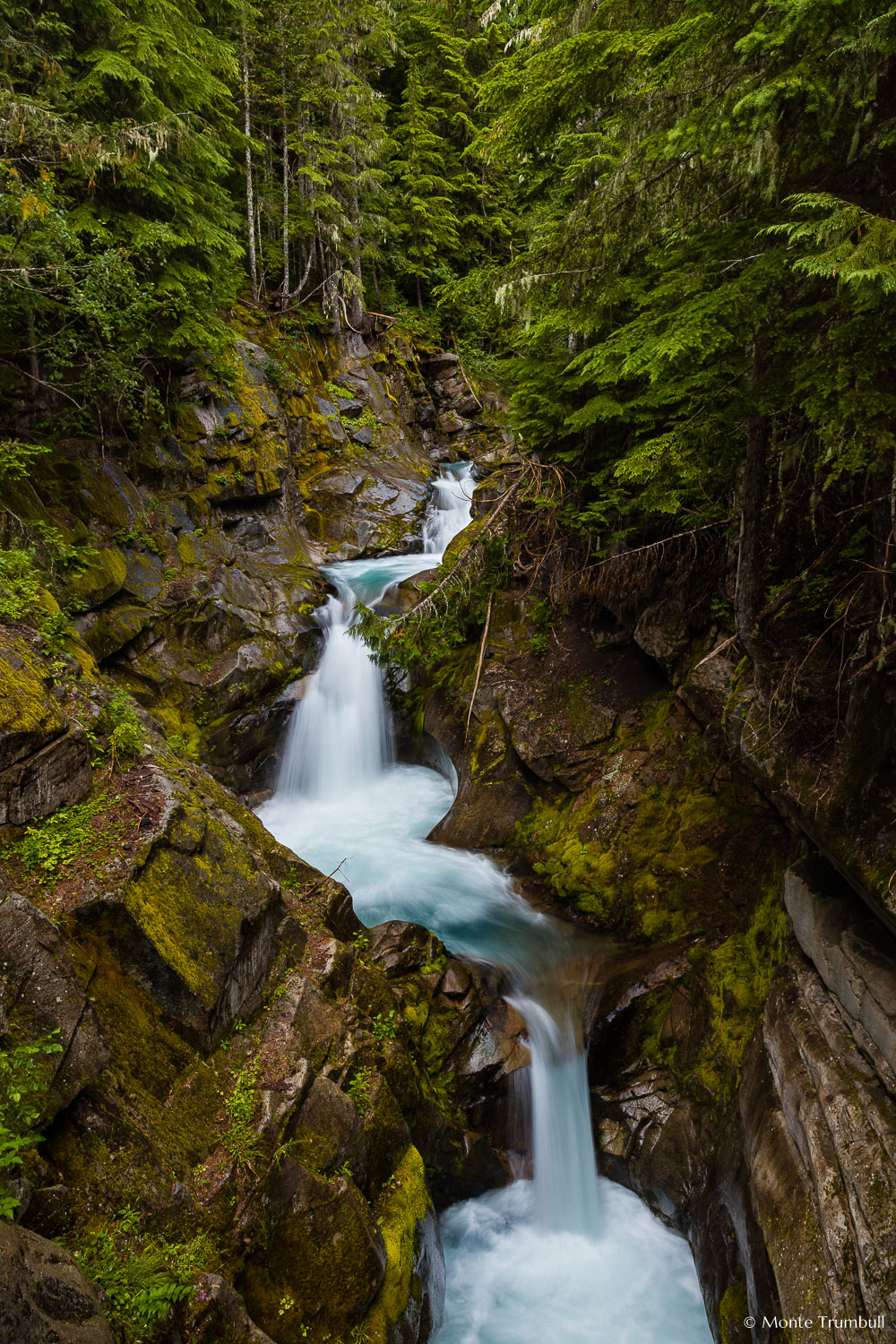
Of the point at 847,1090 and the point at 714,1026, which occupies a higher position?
the point at 714,1026

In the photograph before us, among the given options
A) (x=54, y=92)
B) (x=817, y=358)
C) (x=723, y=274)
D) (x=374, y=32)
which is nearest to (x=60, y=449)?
(x=54, y=92)

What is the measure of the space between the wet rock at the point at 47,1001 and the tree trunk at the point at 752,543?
524 centimetres

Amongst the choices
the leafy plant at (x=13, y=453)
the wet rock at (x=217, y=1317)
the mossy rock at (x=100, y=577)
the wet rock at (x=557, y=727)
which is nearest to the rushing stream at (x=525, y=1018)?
the wet rock at (x=557, y=727)

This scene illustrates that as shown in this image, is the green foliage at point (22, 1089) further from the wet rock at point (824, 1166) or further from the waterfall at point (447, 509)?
the waterfall at point (447, 509)

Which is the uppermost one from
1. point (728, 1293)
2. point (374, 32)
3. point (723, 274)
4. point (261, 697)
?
point (374, 32)

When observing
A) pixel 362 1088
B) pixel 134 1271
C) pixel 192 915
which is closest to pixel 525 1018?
→ pixel 362 1088

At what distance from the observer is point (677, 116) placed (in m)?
3.71

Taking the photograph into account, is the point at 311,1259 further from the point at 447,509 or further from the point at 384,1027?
Result: the point at 447,509

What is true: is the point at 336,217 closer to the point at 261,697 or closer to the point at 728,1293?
the point at 261,697

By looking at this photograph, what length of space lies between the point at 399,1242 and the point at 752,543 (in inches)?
226

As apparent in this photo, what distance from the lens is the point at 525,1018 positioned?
673 centimetres

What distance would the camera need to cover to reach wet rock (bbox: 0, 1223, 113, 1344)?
2176mm

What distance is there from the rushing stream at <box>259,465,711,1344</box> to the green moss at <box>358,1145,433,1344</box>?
→ 131 cm

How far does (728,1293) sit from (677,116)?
836cm
